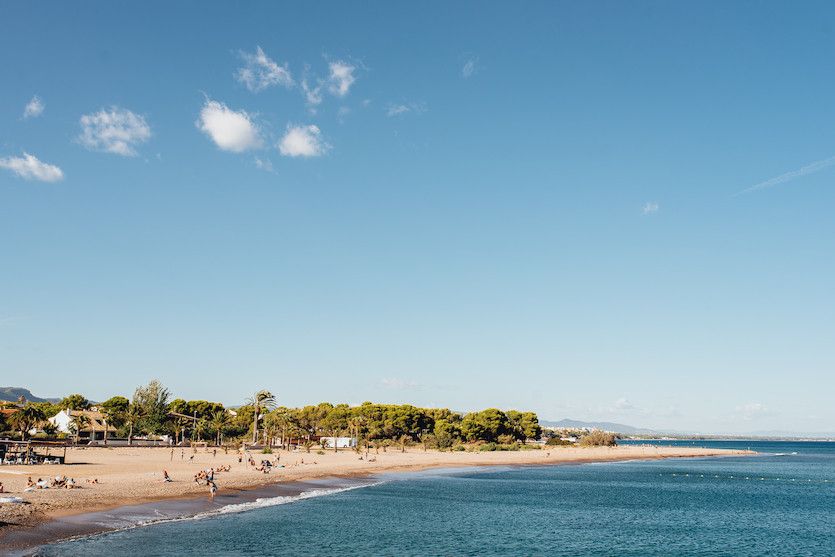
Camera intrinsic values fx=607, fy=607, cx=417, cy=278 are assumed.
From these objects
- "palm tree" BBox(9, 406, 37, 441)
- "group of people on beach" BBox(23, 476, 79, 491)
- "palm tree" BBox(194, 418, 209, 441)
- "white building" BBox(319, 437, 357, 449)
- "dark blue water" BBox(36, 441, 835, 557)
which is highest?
"palm tree" BBox(9, 406, 37, 441)

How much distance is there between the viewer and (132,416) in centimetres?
11119

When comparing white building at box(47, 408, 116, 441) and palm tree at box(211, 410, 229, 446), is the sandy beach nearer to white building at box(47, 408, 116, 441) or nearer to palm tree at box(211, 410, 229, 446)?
palm tree at box(211, 410, 229, 446)

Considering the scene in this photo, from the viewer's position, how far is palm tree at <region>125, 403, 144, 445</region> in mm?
110125

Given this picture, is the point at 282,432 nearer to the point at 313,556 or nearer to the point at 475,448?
the point at 475,448

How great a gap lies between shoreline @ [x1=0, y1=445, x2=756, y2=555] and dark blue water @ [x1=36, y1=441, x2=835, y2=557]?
2.76 metres

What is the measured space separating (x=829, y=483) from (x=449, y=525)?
8024 centimetres

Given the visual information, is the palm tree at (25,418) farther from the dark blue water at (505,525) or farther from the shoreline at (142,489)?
the dark blue water at (505,525)

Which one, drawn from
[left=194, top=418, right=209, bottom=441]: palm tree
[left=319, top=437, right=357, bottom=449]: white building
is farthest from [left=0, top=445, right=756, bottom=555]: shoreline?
[left=319, top=437, right=357, bottom=449]: white building

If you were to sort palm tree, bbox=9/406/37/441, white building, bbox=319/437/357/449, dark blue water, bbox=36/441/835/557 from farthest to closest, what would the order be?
white building, bbox=319/437/357/449, palm tree, bbox=9/406/37/441, dark blue water, bbox=36/441/835/557

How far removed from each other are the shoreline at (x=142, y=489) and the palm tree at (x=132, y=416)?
11.3 metres

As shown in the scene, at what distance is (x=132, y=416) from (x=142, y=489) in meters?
68.9

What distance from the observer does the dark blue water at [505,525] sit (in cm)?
3459

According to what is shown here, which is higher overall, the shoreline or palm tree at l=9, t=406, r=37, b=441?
palm tree at l=9, t=406, r=37, b=441

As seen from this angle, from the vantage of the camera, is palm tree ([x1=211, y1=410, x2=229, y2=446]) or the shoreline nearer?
the shoreline
